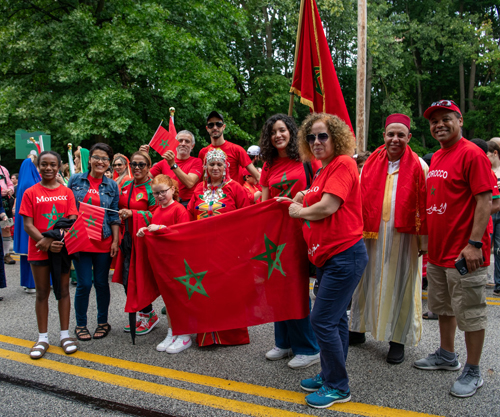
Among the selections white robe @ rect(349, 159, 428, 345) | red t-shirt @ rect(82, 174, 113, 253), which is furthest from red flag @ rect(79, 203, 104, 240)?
white robe @ rect(349, 159, 428, 345)

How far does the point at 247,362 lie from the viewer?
3803mm

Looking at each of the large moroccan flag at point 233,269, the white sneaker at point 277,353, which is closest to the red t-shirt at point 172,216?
the large moroccan flag at point 233,269

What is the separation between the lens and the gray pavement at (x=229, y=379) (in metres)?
2.99

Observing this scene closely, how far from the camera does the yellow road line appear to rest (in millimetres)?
2924

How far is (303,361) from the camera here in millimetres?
3699

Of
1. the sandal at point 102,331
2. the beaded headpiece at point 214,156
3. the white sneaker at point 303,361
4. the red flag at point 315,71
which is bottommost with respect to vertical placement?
the sandal at point 102,331

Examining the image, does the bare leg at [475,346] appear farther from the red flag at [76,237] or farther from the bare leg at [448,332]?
the red flag at [76,237]

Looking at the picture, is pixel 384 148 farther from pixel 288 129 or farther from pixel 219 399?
pixel 219 399

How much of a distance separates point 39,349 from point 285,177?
292 centimetres

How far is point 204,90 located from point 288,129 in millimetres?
10686

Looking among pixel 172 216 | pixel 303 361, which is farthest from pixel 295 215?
pixel 172 216

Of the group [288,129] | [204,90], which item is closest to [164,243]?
[288,129]

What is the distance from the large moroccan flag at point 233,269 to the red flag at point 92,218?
0.71 m

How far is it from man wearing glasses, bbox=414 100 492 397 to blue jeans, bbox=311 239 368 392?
0.80 meters
